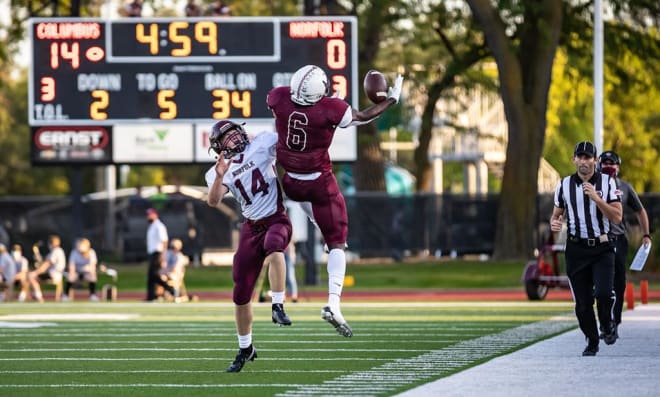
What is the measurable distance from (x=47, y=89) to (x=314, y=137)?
15.7 m

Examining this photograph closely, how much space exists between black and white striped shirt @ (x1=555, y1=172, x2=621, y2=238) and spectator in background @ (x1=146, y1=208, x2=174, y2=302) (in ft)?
47.7

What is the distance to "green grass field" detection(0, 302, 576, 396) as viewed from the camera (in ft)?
38.3

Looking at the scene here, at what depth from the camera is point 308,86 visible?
40.9ft

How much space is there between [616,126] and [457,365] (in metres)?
46.3

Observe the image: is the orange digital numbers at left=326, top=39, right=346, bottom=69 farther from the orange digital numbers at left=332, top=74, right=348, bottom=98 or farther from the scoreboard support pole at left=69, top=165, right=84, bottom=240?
the scoreboard support pole at left=69, top=165, right=84, bottom=240

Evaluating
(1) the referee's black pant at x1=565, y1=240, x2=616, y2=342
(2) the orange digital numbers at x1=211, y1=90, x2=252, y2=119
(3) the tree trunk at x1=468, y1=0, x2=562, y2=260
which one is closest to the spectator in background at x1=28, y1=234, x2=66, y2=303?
(2) the orange digital numbers at x1=211, y1=90, x2=252, y2=119

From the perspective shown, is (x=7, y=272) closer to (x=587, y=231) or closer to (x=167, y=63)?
(x=167, y=63)

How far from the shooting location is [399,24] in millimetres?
45594

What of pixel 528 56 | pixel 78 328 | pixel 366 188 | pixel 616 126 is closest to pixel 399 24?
→ pixel 366 188

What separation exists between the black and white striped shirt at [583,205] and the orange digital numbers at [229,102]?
45.2 feet

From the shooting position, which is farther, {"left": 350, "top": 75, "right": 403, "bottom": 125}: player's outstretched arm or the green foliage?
the green foliage

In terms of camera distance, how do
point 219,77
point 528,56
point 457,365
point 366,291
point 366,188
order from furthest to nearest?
point 366,188, point 528,56, point 366,291, point 219,77, point 457,365

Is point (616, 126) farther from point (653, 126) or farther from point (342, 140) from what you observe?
point (342, 140)

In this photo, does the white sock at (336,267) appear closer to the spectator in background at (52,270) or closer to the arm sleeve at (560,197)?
the arm sleeve at (560,197)
